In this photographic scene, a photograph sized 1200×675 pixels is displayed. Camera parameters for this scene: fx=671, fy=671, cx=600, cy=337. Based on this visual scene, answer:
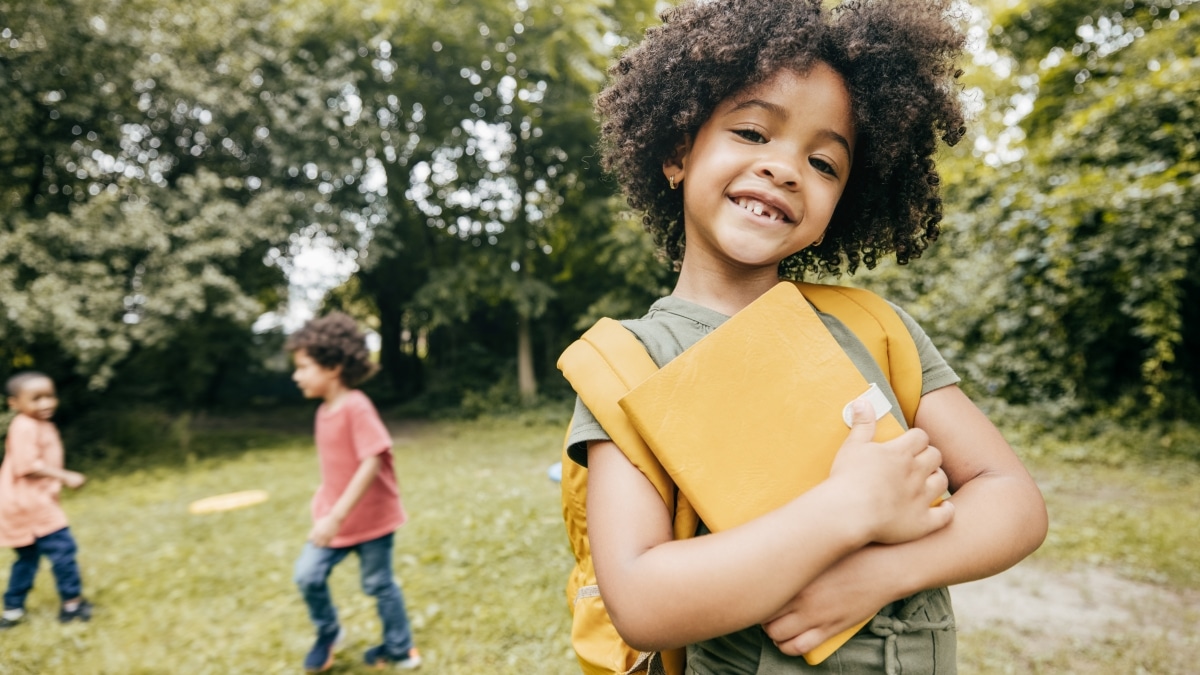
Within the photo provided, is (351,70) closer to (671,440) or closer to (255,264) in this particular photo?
(255,264)

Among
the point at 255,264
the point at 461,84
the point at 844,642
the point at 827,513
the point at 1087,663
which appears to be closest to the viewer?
the point at 827,513

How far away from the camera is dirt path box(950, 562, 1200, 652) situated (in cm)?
334

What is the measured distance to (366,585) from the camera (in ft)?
10.5

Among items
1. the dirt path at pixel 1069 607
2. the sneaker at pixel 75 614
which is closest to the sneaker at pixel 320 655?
the sneaker at pixel 75 614

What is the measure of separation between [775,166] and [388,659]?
3246mm

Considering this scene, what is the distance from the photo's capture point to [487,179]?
13.4 m

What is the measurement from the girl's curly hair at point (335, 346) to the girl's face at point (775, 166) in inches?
103

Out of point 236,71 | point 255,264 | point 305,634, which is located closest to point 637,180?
point 305,634

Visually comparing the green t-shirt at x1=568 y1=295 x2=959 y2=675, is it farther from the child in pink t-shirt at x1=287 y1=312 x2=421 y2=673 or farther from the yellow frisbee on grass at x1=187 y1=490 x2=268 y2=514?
the yellow frisbee on grass at x1=187 y1=490 x2=268 y2=514

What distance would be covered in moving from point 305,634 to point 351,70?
10826 mm

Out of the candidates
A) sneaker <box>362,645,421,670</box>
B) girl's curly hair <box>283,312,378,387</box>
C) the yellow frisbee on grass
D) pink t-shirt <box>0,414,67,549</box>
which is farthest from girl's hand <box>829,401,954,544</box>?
the yellow frisbee on grass

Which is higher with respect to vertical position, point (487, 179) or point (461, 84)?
point (461, 84)

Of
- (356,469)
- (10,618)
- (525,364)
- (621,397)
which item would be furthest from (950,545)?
(525,364)

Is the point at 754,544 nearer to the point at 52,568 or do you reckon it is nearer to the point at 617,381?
the point at 617,381
